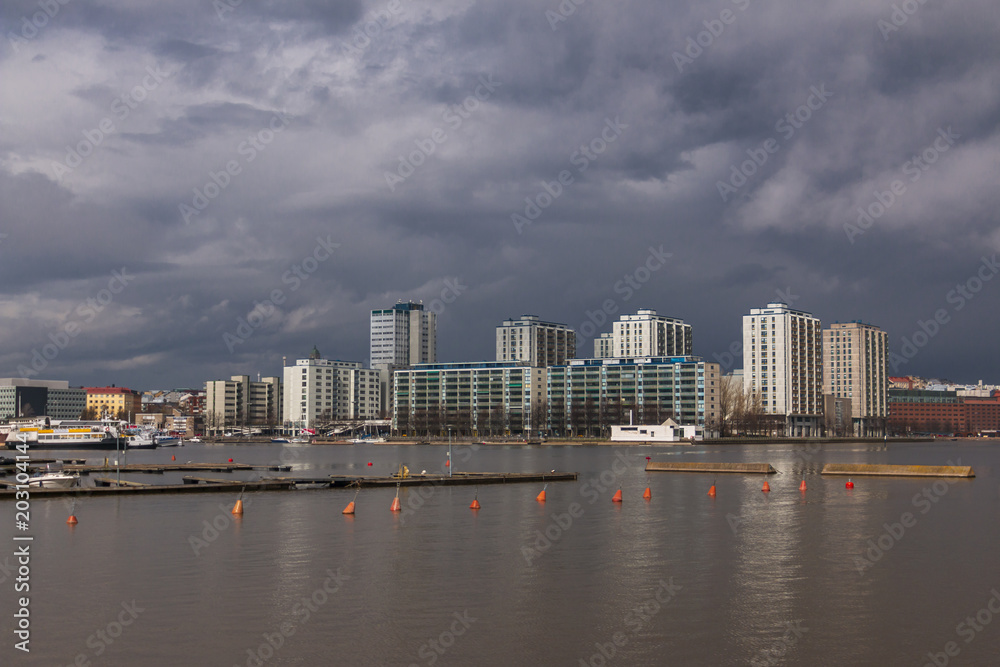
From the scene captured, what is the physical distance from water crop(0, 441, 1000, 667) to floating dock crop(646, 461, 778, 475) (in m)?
32.7

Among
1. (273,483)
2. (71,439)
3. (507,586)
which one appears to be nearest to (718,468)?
(273,483)

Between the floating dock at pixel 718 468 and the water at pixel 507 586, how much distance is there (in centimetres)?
3273

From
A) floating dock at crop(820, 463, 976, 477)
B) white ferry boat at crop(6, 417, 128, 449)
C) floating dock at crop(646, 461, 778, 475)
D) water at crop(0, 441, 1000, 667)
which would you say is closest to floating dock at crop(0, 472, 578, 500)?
water at crop(0, 441, 1000, 667)

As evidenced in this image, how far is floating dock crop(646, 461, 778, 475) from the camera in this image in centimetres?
8912

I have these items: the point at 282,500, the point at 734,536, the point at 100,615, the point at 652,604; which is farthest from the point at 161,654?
the point at 282,500

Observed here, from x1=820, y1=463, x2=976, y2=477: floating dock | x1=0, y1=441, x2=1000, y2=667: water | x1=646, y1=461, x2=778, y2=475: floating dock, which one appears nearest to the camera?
x1=0, y1=441, x2=1000, y2=667: water

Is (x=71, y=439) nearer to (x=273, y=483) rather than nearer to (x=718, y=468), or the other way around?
(x=273, y=483)

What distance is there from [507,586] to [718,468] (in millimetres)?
64697

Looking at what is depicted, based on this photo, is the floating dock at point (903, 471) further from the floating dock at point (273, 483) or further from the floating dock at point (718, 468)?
the floating dock at point (273, 483)

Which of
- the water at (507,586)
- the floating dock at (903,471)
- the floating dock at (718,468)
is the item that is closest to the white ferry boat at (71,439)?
the floating dock at (718,468)

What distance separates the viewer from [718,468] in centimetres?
9200

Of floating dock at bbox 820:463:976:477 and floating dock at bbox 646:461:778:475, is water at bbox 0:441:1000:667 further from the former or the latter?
floating dock at bbox 646:461:778:475

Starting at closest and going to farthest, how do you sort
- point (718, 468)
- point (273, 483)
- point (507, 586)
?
point (507, 586)
point (273, 483)
point (718, 468)

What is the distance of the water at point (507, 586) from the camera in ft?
76.8
